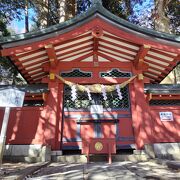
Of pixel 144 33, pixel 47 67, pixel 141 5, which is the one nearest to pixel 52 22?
pixel 141 5

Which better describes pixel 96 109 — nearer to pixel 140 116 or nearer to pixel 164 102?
pixel 140 116

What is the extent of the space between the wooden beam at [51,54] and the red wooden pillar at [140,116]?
9.72ft

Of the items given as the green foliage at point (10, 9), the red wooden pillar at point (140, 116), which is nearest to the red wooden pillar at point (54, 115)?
the red wooden pillar at point (140, 116)

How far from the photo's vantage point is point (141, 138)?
25.4ft

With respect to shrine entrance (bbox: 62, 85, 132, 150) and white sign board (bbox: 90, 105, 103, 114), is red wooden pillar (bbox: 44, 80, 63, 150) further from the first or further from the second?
white sign board (bbox: 90, 105, 103, 114)

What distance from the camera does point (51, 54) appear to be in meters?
7.64

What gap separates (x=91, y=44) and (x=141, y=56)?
74.0 inches

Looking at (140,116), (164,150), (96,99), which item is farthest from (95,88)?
(164,150)

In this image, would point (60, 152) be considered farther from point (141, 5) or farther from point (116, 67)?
point (141, 5)

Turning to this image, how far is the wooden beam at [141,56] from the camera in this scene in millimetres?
7554

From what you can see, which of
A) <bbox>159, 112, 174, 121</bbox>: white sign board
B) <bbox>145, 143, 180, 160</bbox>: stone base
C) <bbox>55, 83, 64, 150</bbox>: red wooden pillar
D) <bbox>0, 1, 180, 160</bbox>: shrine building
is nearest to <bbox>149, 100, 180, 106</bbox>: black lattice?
<bbox>0, 1, 180, 160</bbox>: shrine building

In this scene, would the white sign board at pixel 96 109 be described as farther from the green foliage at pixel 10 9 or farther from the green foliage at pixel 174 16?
the green foliage at pixel 174 16

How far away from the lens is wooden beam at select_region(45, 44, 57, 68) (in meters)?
7.33

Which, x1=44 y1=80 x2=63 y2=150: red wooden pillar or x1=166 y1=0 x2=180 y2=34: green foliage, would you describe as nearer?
x1=44 y1=80 x2=63 y2=150: red wooden pillar
